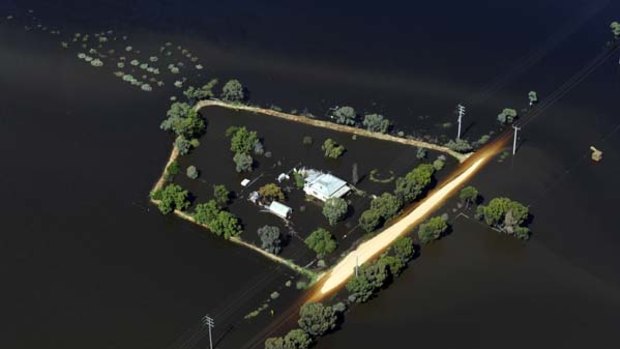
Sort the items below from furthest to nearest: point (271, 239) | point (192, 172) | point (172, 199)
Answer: point (192, 172), point (172, 199), point (271, 239)

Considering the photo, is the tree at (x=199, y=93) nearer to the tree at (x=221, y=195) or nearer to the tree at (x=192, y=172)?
the tree at (x=192, y=172)

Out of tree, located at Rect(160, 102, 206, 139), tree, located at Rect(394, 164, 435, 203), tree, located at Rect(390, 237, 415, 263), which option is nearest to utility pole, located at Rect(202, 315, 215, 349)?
tree, located at Rect(390, 237, 415, 263)

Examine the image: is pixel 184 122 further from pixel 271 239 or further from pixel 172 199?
pixel 271 239

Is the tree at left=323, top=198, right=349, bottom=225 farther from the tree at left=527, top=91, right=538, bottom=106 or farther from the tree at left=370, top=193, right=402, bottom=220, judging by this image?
the tree at left=527, top=91, right=538, bottom=106

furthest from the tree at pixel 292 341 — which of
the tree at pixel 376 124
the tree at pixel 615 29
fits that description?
the tree at pixel 615 29

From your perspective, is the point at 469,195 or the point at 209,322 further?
the point at 469,195

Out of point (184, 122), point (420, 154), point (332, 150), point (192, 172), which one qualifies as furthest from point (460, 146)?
point (184, 122)

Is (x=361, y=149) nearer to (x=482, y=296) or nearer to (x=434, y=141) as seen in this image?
(x=434, y=141)
